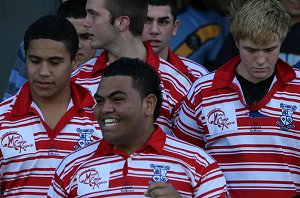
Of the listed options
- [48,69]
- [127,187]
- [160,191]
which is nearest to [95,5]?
[48,69]

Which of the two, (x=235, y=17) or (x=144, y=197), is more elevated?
(x=235, y=17)

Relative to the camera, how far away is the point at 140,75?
6324 millimetres

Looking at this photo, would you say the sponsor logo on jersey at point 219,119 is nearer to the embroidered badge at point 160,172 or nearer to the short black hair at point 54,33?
the embroidered badge at point 160,172

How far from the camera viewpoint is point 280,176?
22.0 ft

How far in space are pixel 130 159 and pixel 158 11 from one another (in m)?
2.75

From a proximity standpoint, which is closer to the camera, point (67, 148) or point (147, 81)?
point (147, 81)

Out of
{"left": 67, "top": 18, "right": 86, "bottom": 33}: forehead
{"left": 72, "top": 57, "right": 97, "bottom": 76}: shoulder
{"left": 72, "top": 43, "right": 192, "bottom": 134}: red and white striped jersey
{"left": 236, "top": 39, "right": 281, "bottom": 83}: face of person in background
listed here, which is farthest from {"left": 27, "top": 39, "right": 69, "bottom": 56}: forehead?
{"left": 67, "top": 18, "right": 86, "bottom": 33}: forehead

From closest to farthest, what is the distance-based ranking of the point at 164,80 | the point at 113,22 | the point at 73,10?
the point at 164,80 < the point at 113,22 < the point at 73,10

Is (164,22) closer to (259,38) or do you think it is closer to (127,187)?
(259,38)

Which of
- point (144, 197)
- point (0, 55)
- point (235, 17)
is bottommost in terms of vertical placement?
point (144, 197)

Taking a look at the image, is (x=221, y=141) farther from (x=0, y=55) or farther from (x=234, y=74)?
(x=0, y=55)

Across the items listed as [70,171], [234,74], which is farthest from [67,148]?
[234,74]

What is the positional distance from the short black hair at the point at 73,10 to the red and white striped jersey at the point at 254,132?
199 cm

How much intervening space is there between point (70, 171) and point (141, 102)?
1.81ft
